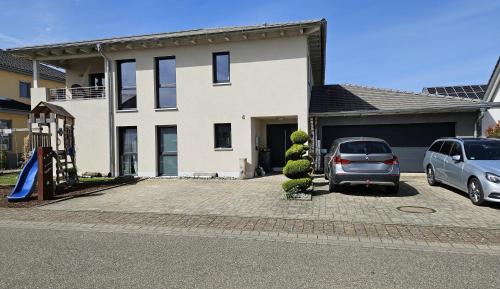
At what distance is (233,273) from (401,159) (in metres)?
13.2

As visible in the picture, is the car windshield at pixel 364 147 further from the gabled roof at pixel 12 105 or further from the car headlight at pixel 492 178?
the gabled roof at pixel 12 105

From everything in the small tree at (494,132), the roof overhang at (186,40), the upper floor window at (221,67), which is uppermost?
the roof overhang at (186,40)

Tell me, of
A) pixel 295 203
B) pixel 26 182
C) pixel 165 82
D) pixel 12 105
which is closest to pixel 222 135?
pixel 165 82

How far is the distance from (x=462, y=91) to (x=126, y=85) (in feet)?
65.0

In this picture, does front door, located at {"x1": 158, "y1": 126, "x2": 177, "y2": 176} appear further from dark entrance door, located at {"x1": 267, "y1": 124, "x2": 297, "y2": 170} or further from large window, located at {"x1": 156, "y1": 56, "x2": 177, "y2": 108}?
dark entrance door, located at {"x1": 267, "y1": 124, "x2": 297, "y2": 170}

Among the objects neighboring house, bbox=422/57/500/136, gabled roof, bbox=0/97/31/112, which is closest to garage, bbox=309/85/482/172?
neighboring house, bbox=422/57/500/136

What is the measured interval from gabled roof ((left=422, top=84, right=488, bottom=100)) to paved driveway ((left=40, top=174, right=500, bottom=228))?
38.3ft

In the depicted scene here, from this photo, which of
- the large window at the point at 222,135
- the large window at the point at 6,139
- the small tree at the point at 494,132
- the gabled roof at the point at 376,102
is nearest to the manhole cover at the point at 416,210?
the gabled roof at the point at 376,102

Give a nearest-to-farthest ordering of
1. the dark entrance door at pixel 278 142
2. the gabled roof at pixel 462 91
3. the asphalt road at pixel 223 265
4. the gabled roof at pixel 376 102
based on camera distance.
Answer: the asphalt road at pixel 223 265, the gabled roof at pixel 376 102, the dark entrance door at pixel 278 142, the gabled roof at pixel 462 91

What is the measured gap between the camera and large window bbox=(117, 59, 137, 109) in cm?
1623

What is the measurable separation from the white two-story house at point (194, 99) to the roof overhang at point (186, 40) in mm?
42

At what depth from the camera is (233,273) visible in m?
4.49

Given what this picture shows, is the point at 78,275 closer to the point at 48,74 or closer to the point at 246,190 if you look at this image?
the point at 246,190

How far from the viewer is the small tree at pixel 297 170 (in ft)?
32.2
